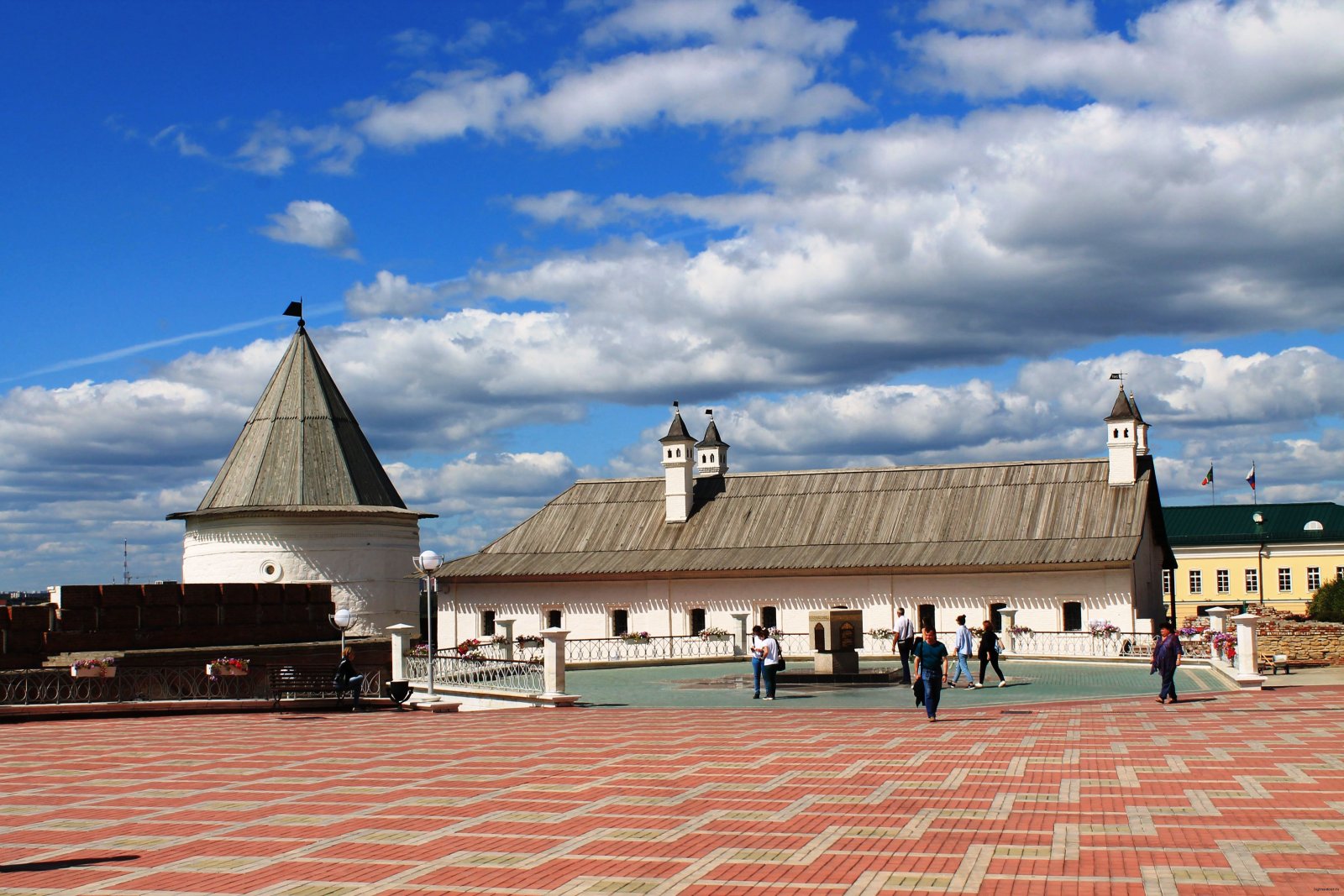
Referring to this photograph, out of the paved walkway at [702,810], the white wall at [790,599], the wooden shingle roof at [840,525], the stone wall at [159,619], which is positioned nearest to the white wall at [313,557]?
the wooden shingle roof at [840,525]

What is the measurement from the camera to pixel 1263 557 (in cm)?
7494

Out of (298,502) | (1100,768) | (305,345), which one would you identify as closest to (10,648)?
(298,502)

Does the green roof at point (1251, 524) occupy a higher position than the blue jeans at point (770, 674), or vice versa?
the green roof at point (1251, 524)

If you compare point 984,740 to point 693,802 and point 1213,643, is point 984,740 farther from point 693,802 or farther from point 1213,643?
point 1213,643

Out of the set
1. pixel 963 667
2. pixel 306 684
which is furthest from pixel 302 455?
pixel 963 667

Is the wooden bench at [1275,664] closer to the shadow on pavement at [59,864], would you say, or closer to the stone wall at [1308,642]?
the stone wall at [1308,642]

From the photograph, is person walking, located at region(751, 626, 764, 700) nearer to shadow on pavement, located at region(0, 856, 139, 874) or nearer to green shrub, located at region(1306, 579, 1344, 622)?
shadow on pavement, located at region(0, 856, 139, 874)

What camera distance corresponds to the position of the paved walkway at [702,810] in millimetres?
8242

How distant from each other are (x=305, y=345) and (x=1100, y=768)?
40.6 meters

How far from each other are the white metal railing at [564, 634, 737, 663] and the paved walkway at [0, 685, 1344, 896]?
18.2 m

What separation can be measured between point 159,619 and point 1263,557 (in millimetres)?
63143

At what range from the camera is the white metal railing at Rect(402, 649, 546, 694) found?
83.6 feet

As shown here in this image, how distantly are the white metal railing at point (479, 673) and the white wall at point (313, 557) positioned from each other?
14910mm

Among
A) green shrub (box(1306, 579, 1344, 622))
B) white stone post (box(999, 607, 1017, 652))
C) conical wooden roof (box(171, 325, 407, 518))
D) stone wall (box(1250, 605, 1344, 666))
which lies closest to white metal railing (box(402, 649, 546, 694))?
white stone post (box(999, 607, 1017, 652))
